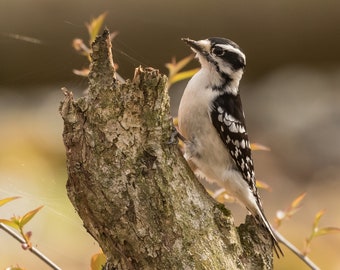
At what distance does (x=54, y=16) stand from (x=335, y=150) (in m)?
3.43

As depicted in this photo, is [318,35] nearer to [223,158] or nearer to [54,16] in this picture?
[54,16]

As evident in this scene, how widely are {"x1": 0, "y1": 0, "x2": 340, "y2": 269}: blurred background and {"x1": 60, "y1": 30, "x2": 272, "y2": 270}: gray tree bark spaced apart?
376cm

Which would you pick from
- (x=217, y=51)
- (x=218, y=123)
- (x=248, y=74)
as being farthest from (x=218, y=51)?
(x=248, y=74)

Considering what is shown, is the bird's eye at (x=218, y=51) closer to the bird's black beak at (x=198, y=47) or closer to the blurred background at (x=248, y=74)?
the bird's black beak at (x=198, y=47)

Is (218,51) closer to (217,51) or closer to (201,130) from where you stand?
(217,51)

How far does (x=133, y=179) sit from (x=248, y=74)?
6831 mm

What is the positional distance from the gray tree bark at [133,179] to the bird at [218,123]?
0.59 metres

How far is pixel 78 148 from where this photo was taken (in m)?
2.34

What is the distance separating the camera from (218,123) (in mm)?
3092

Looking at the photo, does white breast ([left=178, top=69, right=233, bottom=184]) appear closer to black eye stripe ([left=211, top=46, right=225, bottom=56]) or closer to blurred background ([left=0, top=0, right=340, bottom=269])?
black eye stripe ([left=211, top=46, right=225, bottom=56])

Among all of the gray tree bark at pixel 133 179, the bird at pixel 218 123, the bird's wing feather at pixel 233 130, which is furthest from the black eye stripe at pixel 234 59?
the gray tree bark at pixel 133 179

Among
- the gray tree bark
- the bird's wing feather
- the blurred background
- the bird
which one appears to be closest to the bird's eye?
the bird

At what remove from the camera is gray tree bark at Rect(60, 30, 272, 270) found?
2.34m

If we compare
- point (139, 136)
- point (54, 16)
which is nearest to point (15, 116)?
point (54, 16)
